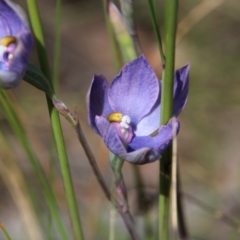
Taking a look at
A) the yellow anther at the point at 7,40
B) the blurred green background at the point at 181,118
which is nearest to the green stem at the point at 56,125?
the yellow anther at the point at 7,40

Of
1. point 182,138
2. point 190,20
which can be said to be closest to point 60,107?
point 190,20

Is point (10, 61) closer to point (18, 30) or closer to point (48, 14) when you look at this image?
point (18, 30)

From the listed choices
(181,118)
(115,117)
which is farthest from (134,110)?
(181,118)

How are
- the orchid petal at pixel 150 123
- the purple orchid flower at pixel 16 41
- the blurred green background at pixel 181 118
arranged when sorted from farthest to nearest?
the blurred green background at pixel 181 118 → the orchid petal at pixel 150 123 → the purple orchid flower at pixel 16 41

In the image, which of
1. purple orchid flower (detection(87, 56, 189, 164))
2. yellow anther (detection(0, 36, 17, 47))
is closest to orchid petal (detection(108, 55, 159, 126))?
purple orchid flower (detection(87, 56, 189, 164))

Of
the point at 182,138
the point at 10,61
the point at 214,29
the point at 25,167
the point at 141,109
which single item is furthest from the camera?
the point at 214,29

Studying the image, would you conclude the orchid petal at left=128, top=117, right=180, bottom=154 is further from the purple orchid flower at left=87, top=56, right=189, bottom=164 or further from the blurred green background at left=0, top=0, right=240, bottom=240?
the blurred green background at left=0, top=0, right=240, bottom=240

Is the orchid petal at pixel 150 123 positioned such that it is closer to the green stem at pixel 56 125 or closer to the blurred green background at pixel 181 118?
the green stem at pixel 56 125

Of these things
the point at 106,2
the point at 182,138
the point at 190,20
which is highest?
the point at 106,2
